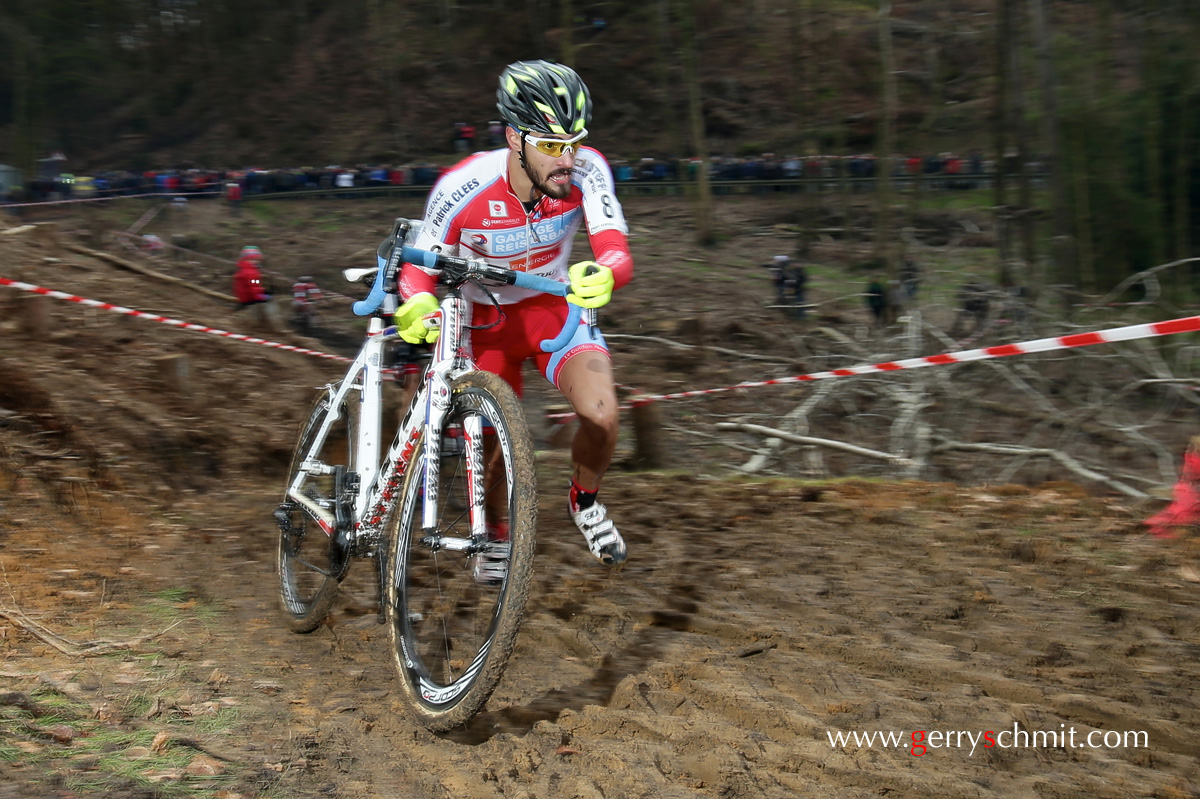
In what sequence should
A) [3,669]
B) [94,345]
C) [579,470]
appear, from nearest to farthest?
[3,669] → [579,470] → [94,345]

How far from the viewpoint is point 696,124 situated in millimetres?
29203

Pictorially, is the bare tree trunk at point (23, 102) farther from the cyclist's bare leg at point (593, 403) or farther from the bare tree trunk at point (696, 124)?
the cyclist's bare leg at point (593, 403)

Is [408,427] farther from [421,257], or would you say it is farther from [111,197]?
[111,197]

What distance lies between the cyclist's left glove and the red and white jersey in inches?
22.6

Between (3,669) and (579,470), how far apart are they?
98.7 inches

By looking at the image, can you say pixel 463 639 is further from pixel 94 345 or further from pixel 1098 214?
pixel 1098 214

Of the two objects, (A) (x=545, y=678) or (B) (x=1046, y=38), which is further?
(B) (x=1046, y=38)

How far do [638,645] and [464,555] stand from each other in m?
0.91

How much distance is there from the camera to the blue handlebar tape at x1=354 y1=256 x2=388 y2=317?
3994mm

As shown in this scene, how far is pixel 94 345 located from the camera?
931 centimetres

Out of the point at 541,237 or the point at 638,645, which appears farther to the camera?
the point at 541,237

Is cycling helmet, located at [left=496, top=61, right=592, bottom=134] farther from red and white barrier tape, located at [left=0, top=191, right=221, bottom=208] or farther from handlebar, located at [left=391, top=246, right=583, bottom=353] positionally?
red and white barrier tape, located at [left=0, top=191, right=221, bottom=208]

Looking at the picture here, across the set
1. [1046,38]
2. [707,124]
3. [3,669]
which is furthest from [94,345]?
[707,124]

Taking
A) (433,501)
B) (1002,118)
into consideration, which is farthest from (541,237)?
(1002,118)
